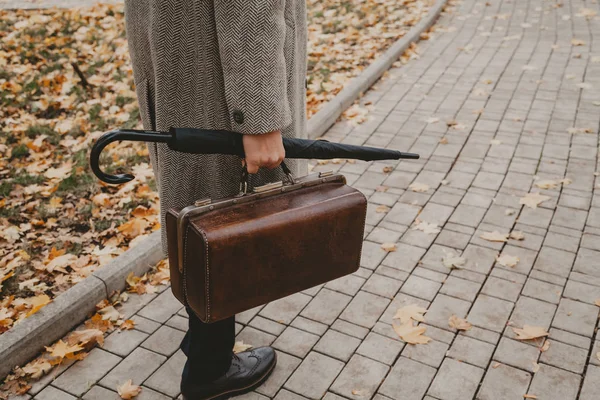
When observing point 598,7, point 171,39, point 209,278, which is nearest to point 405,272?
point 209,278

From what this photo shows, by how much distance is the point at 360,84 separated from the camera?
6039 millimetres

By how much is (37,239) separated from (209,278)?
2.40 metres

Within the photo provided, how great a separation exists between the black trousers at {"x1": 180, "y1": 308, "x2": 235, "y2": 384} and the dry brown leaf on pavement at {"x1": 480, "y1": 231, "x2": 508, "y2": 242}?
1.99 m

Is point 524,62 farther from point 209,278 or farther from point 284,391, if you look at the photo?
point 209,278

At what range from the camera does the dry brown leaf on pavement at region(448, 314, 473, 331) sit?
9.93 feet

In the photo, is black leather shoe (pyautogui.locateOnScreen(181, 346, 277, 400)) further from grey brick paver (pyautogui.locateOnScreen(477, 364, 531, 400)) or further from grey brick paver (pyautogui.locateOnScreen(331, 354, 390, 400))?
grey brick paver (pyautogui.locateOnScreen(477, 364, 531, 400))

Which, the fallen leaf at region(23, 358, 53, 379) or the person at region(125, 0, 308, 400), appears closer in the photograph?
the person at region(125, 0, 308, 400)

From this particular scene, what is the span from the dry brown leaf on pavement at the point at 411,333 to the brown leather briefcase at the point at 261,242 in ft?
3.23

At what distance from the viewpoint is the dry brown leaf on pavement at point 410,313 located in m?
3.11

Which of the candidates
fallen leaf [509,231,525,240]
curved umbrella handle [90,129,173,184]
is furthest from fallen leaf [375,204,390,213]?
curved umbrella handle [90,129,173,184]

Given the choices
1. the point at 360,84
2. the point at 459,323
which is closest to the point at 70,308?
the point at 459,323

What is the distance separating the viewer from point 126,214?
408 cm

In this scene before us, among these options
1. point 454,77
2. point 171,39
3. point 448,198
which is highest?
point 171,39

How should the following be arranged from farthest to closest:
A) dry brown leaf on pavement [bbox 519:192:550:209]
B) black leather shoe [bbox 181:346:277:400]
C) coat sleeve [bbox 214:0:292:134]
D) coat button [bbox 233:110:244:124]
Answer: dry brown leaf on pavement [bbox 519:192:550:209], black leather shoe [bbox 181:346:277:400], coat button [bbox 233:110:244:124], coat sleeve [bbox 214:0:292:134]
